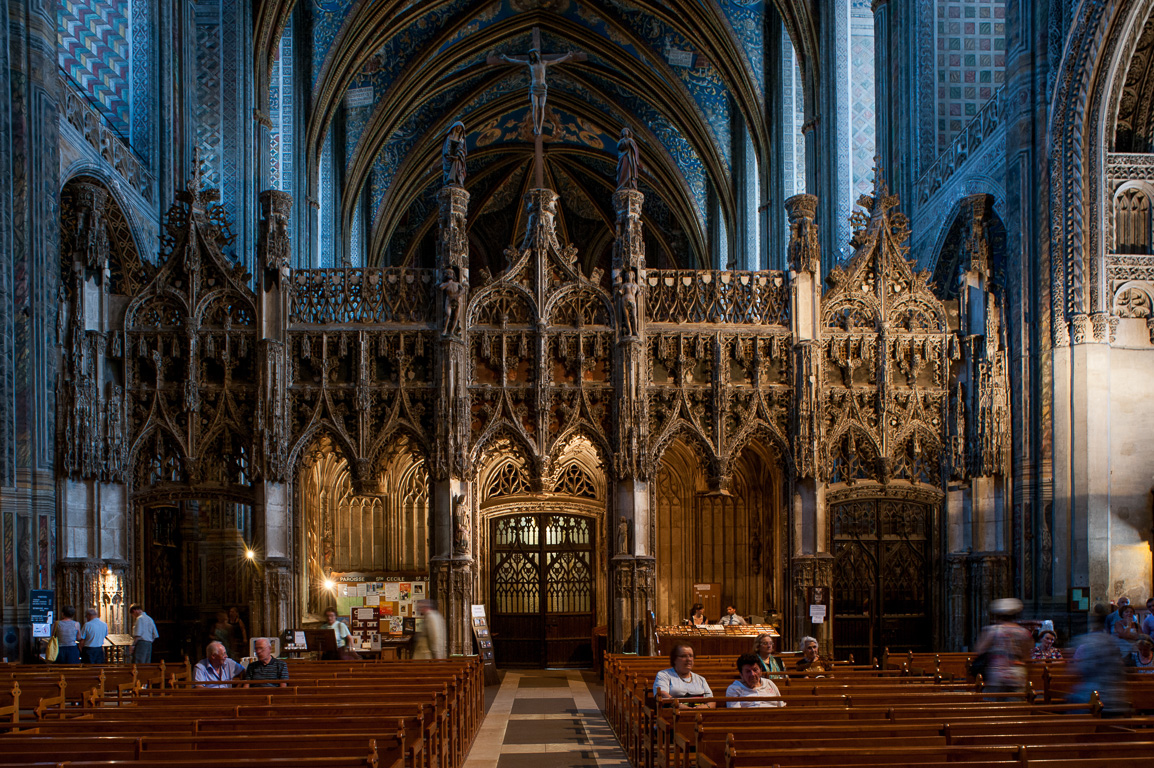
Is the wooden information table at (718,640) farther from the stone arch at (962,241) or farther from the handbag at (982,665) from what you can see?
the handbag at (982,665)

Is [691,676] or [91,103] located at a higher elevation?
[91,103]

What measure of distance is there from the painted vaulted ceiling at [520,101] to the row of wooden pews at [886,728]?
15978mm

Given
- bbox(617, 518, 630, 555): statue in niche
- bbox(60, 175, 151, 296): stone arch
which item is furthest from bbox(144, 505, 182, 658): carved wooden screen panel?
bbox(617, 518, 630, 555): statue in niche

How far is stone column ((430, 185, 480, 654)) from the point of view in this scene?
59.5ft

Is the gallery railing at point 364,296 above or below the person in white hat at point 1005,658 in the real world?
above

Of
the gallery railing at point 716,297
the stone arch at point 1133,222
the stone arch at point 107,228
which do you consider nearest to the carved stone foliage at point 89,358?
the stone arch at point 107,228

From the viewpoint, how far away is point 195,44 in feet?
80.3

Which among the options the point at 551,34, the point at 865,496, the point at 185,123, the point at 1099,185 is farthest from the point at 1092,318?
the point at 551,34

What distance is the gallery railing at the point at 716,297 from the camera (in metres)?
19.0

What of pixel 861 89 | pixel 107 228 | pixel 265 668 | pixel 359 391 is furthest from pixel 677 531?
pixel 265 668

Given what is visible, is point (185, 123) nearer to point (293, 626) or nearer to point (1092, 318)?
point (293, 626)

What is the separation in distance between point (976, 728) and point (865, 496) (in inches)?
476

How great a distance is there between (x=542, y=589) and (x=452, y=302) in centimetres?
779

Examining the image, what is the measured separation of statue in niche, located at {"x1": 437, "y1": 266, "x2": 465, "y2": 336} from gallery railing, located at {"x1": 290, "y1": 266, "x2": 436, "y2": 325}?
54cm
